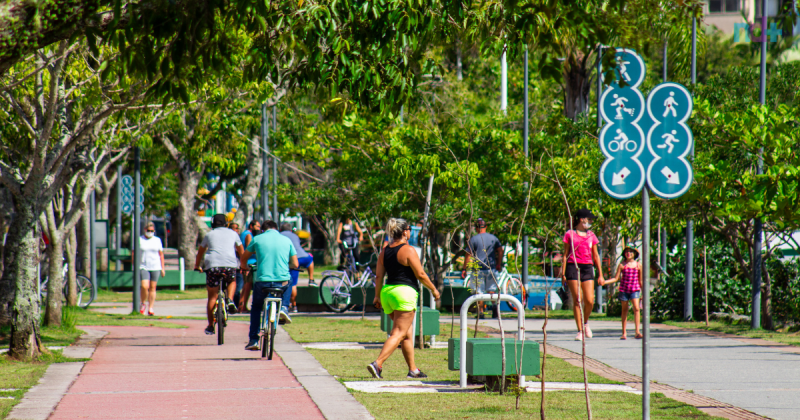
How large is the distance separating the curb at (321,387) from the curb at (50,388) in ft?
6.61

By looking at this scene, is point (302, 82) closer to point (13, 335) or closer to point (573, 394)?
point (573, 394)

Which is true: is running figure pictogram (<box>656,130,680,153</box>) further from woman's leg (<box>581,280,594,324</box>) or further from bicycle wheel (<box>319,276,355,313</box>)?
bicycle wheel (<box>319,276,355,313</box>)

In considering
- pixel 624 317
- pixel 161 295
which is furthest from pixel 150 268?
pixel 624 317

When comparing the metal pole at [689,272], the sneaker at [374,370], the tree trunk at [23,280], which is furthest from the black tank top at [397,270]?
the metal pole at [689,272]

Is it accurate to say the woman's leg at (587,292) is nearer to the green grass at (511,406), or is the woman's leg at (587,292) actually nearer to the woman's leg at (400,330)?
the woman's leg at (400,330)

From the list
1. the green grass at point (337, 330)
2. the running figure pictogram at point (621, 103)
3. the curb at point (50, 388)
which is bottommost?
the green grass at point (337, 330)

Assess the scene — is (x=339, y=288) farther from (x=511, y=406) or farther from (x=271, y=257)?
(x=511, y=406)

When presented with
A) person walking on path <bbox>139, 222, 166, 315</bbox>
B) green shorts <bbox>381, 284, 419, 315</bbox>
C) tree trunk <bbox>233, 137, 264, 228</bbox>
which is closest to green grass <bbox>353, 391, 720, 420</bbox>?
green shorts <bbox>381, 284, 419, 315</bbox>

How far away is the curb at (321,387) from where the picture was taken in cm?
655

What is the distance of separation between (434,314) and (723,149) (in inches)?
190

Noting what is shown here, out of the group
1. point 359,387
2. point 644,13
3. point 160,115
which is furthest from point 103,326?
point 644,13

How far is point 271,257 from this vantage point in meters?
10.8

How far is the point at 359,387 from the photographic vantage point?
7828 millimetres

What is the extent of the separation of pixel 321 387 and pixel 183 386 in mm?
1276
